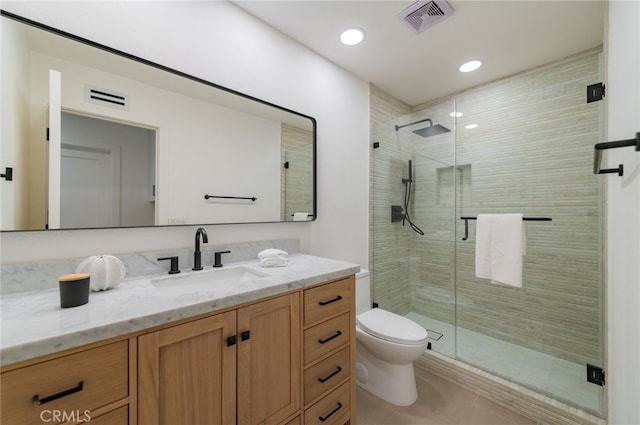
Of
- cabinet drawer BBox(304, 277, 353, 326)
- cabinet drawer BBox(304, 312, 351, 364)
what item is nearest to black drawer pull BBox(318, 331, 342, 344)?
cabinet drawer BBox(304, 312, 351, 364)

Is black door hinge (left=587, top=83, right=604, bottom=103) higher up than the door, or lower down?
higher up

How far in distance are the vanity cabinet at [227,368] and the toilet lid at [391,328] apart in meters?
0.73

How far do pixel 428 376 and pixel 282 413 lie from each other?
1.47m

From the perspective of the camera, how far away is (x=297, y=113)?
1.83 m

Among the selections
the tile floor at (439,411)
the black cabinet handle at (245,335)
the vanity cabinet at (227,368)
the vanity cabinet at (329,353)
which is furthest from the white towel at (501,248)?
the black cabinet handle at (245,335)

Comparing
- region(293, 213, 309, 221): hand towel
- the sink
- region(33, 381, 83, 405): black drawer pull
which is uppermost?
region(293, 213, 309, 221): hand towel

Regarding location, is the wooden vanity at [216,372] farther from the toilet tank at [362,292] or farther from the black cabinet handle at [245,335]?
the toilet tank at [362,292]

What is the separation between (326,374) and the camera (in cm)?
124

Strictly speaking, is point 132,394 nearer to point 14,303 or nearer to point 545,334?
point 14,303

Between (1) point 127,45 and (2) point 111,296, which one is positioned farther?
(1) point 127,45

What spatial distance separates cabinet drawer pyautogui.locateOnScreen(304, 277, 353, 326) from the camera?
117 centimetres

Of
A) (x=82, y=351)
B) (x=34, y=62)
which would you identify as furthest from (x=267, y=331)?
(x=34, y=62)

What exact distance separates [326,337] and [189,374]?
62cm

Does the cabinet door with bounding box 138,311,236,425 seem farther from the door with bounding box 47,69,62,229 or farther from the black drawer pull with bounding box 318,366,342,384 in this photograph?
the door with bounding box 47,69,62,229
